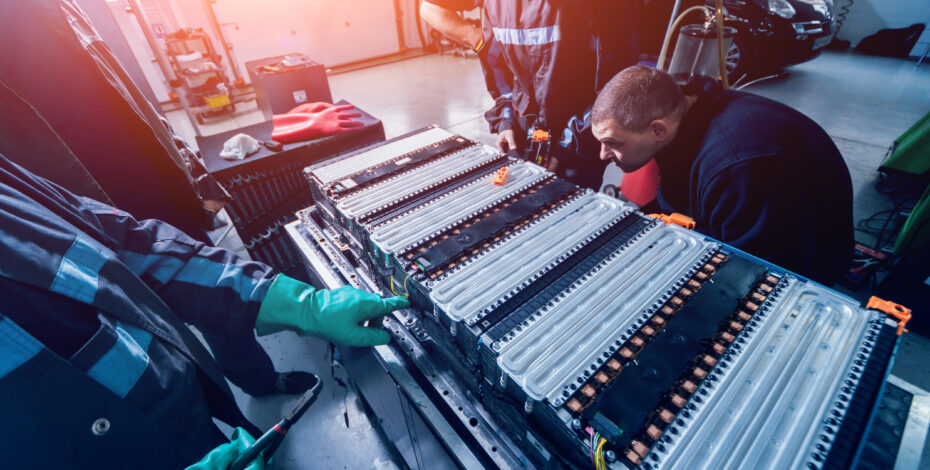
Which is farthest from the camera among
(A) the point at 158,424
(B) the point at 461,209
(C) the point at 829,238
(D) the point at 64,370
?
(C) the point at 829,238

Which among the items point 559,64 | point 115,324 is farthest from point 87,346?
point 559,64

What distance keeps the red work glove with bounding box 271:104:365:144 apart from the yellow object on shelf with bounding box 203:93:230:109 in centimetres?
423

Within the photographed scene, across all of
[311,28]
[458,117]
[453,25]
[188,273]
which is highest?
[453,25]

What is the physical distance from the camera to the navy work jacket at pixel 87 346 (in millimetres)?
759

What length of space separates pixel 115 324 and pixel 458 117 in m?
5.16

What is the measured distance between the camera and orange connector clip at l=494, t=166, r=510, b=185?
4.34 feet

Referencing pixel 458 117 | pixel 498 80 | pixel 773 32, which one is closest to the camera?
pixel 498 80

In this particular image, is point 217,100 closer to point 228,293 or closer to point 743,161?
point 228,293

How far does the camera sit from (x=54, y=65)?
1.50 meters

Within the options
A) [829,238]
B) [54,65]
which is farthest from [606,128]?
[54,65]

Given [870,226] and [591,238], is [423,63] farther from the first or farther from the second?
[591,238]

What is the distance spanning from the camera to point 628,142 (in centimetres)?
149

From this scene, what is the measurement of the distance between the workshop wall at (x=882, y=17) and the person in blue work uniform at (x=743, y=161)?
28.6 ft

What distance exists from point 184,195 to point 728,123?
255 centimetres
